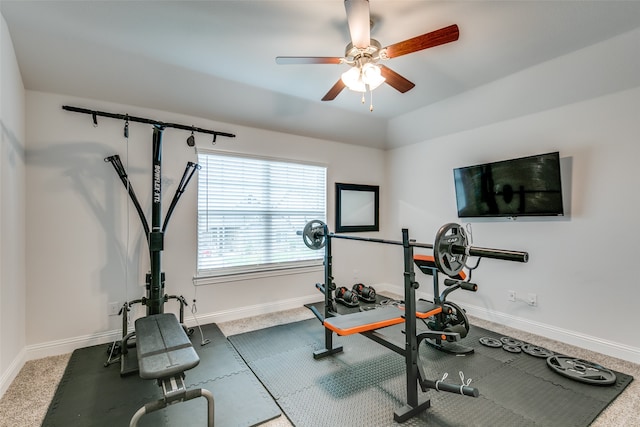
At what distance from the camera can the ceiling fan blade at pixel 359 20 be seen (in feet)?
5.76

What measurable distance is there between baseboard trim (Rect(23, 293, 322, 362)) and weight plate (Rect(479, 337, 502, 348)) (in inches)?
86.0

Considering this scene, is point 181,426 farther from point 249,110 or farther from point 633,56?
point 633,56

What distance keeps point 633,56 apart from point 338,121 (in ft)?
9.57

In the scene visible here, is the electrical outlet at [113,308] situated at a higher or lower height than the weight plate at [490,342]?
higher

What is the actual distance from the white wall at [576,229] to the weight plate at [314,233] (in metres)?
2.14

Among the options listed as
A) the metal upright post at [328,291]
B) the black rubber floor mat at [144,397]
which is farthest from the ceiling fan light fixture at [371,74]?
the black rubber floor mat at [144,397]

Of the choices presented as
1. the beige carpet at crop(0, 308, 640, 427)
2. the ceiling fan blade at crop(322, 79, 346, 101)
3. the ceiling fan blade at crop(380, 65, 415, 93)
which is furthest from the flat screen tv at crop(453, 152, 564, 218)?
the ceiling fan blade at crop(322, 79, 346, 101)

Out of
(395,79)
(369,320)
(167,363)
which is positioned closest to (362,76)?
(395,79)

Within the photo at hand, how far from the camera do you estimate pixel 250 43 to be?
2.51 metres

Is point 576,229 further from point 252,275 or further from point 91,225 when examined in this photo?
point 91,225

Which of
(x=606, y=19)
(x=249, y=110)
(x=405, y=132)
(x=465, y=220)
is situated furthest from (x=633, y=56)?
(x=249, y=110)

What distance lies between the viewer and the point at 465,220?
3945 millimetres

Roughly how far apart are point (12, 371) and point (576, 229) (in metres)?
5.20

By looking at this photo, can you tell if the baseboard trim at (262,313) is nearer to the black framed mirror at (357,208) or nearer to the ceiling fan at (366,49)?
the black framed mirror at (357,208)
